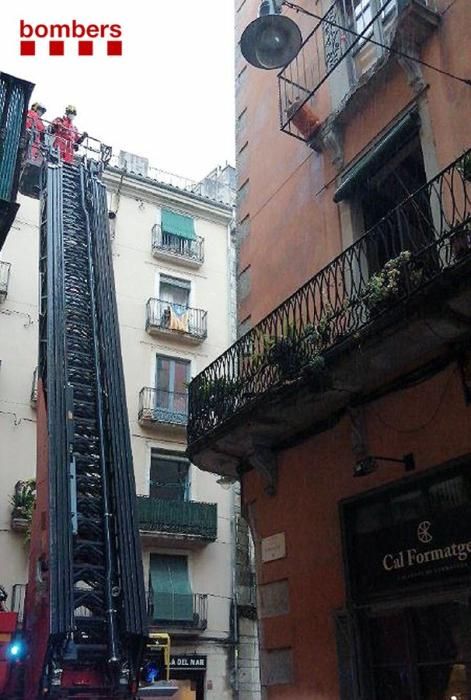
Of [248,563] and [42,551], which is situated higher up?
[248,563]

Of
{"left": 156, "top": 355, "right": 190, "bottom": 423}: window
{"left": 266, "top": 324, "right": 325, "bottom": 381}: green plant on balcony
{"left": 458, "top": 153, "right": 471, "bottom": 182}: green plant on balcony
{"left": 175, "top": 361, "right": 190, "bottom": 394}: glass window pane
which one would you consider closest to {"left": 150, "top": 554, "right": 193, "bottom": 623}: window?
{"left": 156, "top": 355, "right": 190, "bottom": 423}: window

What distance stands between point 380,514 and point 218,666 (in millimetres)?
16049

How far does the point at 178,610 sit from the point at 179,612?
6 centimetres

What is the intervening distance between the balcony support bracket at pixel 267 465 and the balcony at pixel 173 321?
51.0ft

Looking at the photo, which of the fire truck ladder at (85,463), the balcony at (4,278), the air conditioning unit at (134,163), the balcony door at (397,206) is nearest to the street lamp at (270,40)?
the balcony door at (397,206)

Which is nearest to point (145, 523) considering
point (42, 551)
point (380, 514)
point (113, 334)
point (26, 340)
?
point (26, 340)

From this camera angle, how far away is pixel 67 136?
48.6ft

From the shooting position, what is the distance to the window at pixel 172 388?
79.0 ft

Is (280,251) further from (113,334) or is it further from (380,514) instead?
(380,514)

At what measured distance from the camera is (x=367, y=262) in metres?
8.94

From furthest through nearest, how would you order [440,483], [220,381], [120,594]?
[220,381] → [120,594] → [440,483]

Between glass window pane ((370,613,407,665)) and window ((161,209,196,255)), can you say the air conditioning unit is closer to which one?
window ((161,209,196,255))

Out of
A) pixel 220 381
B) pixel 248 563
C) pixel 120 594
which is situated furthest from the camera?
pixel 248 563

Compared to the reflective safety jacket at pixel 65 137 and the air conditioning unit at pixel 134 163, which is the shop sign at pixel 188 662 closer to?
the reflective safety jacket at pixel 65 137
